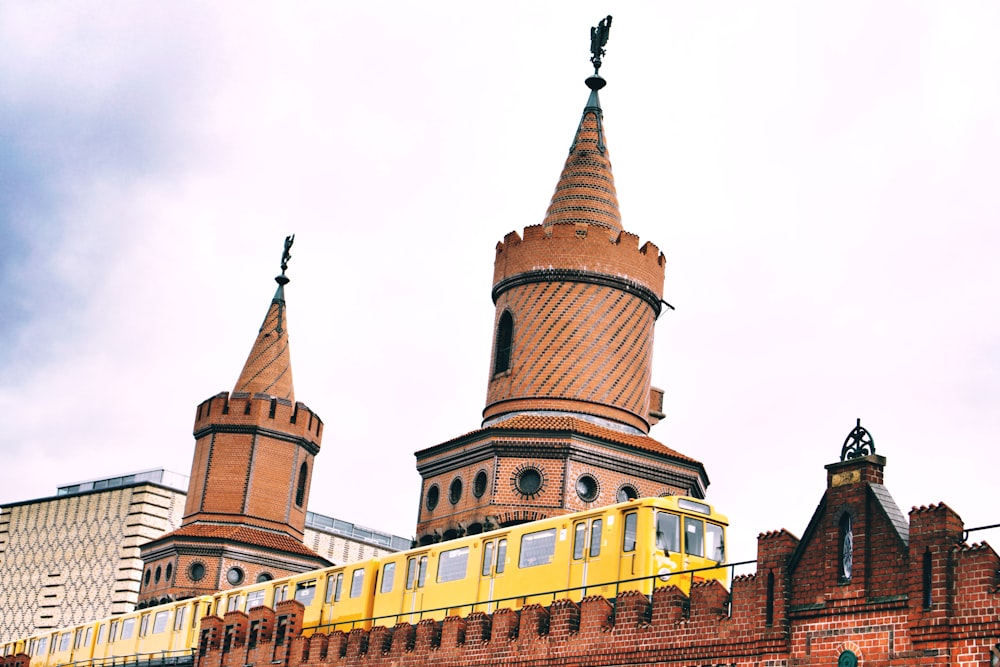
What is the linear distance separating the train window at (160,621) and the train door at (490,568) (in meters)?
14.8

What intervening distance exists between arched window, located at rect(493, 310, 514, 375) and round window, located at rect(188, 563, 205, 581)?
12.9 m

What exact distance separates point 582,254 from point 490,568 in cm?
1067

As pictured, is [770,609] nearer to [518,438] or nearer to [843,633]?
[843,633]

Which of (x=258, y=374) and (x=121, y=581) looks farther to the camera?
(x=121, y=581)

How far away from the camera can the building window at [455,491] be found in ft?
107

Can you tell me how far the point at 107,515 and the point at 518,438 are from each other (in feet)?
110

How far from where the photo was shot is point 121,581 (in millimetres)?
57688

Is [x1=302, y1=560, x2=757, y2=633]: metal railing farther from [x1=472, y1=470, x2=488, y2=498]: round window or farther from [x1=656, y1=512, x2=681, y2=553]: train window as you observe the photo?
[x1=472, y1=470, x2=488, y2=498]: round window

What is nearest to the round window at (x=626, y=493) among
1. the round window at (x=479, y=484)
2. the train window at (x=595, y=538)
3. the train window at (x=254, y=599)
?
the round window at (x=479, y=484)

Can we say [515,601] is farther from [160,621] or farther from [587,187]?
[160,621]

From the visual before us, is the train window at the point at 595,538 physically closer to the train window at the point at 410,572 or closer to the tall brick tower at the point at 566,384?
the train window at the point at 410,572

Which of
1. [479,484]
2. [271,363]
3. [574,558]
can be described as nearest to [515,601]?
[574,558]

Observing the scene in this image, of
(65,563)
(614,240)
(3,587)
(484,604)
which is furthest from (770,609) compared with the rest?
(3,587)

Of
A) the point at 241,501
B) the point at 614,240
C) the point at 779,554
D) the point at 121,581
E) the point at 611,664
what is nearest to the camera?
the point at 779,554
